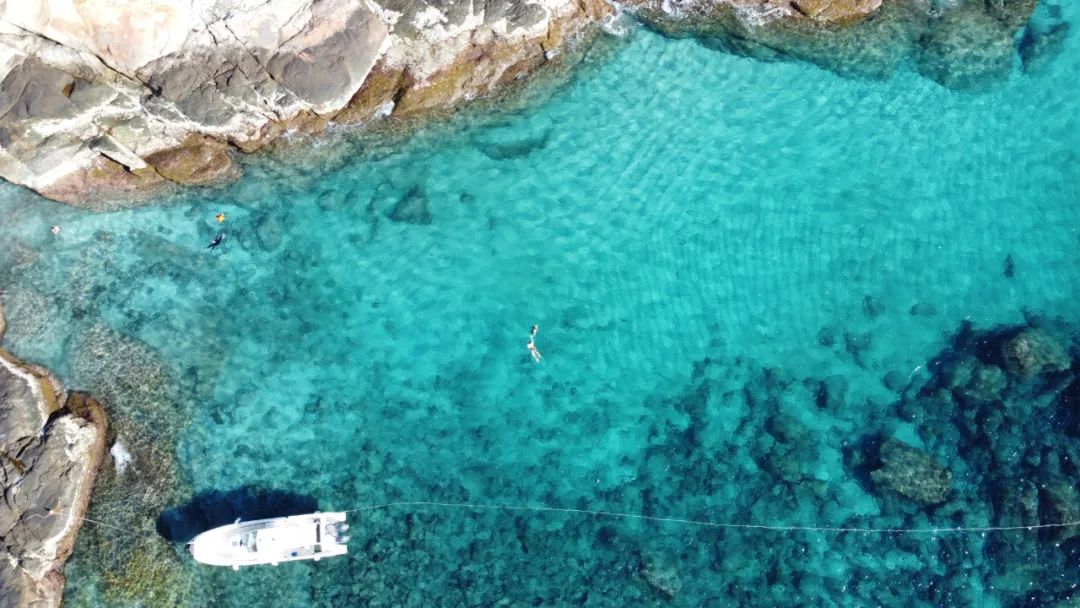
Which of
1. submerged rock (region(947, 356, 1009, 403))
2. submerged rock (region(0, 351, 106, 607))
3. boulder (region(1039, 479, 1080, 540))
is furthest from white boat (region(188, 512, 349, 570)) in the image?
boulder (region(1039, 479, 1080, 540))

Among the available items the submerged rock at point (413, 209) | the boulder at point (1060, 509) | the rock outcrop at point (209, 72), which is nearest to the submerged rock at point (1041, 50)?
the boulder at point (1060, 509)

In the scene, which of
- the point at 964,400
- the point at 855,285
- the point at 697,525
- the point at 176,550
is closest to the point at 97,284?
the point at 176,550

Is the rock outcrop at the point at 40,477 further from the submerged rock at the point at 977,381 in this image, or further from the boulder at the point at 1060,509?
the boulder at the point at 1060,509

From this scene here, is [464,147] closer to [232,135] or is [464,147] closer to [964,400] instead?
[232,135]

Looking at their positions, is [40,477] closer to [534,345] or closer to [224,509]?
[224,509]

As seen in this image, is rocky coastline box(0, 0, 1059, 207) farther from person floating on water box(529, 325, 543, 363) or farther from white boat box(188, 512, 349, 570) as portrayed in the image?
white boat box(188, 512, 349, 570)

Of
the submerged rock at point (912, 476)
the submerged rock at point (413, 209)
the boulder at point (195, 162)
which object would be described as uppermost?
the boulder at point (195, 162)
